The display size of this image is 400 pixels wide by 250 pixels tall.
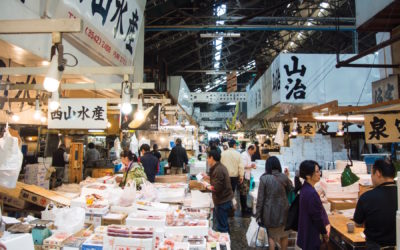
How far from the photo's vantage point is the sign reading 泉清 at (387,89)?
7508mm

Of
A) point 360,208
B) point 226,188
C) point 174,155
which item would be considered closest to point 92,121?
point 226,188

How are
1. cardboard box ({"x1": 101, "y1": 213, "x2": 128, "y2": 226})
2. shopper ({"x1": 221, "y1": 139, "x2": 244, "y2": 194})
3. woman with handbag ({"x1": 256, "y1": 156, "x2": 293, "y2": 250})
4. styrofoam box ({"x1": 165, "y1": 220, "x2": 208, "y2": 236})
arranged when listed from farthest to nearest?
1. shopper ({"x1": 221, "y1": 139, "x2": 244, "y2": 194})
2. woman with handbag ({"x1": 256, "y1": 156, "x2": 293, "y2": 250})
3. cardboard box ({"x1": 101, "y1": 213, "x2": 128, "y2": 226})
4. styrofoam box ({"x1": 165, "y1": 220, "x2": 208, "y2": 236})

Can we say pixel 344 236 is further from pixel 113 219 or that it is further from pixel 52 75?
pixel 52 75

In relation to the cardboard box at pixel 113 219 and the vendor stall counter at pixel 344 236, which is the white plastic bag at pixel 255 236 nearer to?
the vendor stall counter at pixel 344 236

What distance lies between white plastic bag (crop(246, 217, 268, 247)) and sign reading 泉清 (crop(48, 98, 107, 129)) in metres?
3.69

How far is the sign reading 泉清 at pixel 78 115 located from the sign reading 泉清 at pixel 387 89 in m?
7.34

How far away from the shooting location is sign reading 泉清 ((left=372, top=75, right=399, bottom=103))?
7508 mm

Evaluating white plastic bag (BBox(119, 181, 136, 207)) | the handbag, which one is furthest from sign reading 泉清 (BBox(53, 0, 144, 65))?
the handbag

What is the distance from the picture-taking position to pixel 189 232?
3170 mm

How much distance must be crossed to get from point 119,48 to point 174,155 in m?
5.77

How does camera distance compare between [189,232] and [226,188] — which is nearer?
[189,232]

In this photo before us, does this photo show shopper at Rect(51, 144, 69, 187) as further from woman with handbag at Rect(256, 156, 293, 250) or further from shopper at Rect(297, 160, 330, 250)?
shopper at Rect(297, 160, 330, 250)

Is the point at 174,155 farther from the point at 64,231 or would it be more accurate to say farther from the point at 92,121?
the point at 64,231

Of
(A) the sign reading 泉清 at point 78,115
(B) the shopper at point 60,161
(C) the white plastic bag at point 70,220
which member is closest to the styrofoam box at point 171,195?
(C) the white plastic bag at point 70,220
